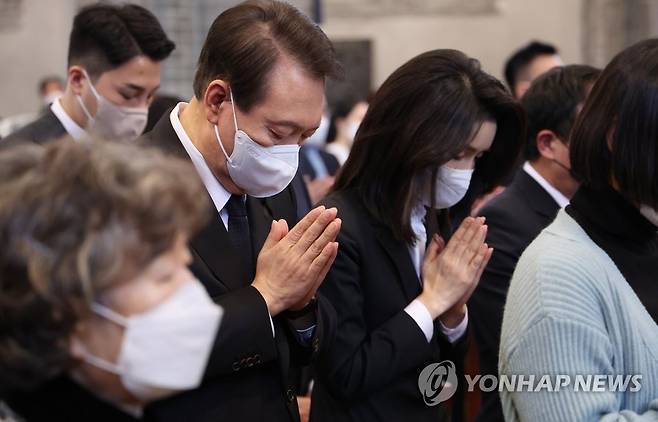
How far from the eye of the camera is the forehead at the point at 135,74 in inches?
133

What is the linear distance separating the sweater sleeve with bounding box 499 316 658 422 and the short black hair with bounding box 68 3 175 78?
2155 millimetres

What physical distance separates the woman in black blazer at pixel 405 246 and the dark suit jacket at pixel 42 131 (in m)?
1.23

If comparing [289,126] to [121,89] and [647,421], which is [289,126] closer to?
[647,421]

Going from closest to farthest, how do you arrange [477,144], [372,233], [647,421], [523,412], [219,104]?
[647,421] → [523,412] → [219,104] → [372,233] → [477,144]

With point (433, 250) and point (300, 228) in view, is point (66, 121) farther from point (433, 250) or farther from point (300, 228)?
point (300, 228)

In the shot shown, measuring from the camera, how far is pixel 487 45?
10.1m

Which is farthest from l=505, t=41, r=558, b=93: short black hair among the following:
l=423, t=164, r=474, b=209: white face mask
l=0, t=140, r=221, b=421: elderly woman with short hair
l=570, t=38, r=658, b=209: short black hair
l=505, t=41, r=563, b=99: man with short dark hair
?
l=0, t=140, r=221, b=421: elderly woman with short hair

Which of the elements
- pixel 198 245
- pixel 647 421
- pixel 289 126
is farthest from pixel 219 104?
pixel 647 421

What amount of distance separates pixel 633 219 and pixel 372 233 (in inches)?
25.0

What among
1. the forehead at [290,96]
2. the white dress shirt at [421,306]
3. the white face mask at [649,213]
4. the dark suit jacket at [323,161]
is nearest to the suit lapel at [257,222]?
the forehead at [290,96]

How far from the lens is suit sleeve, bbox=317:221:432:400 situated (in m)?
2.12

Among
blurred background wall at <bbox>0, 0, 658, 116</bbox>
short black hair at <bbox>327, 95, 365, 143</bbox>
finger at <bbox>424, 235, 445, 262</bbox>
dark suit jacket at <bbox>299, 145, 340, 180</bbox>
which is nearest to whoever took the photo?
finger at <bbox>424, 235, 445, 262</bbox>

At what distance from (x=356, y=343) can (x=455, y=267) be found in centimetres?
33

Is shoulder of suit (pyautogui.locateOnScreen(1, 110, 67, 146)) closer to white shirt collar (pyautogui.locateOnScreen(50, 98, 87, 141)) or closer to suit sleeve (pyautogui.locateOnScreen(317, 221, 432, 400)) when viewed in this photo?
white shirt collar (pyautogui.locateOnScreen(50, 98, 87, 141))
